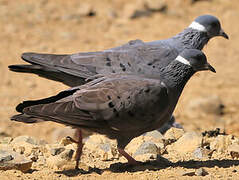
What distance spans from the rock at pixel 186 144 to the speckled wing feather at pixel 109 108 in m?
1.01

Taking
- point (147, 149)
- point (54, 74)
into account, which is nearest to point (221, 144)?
point (147, 149)

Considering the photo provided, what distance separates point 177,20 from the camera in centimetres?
1574

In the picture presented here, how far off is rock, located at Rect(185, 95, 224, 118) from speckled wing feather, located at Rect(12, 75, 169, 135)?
514 cm

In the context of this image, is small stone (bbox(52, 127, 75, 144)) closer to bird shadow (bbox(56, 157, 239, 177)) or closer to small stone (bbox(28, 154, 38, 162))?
small stone (bbox(28, 154, 38, 162))

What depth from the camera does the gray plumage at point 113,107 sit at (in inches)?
233

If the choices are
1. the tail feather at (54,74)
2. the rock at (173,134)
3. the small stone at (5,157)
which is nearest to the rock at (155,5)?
the tail feather at (54,74)

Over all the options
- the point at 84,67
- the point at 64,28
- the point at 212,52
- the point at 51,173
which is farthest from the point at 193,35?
the point at 64,28

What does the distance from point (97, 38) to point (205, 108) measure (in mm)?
4204

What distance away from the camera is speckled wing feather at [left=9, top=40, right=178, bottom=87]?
7.37 metres

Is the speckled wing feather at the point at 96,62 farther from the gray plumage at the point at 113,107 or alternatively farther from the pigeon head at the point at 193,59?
the gray plumage at the point at 113,107

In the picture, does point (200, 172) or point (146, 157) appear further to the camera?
point (146, 157)

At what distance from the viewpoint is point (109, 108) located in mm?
5914

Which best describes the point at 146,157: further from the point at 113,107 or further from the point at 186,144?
the point at 113,107

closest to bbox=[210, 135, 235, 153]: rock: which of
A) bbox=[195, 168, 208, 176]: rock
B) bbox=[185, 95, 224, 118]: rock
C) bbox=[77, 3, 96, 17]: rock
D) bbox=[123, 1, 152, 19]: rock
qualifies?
bbox=[195, 168, 208, 176]: rock
